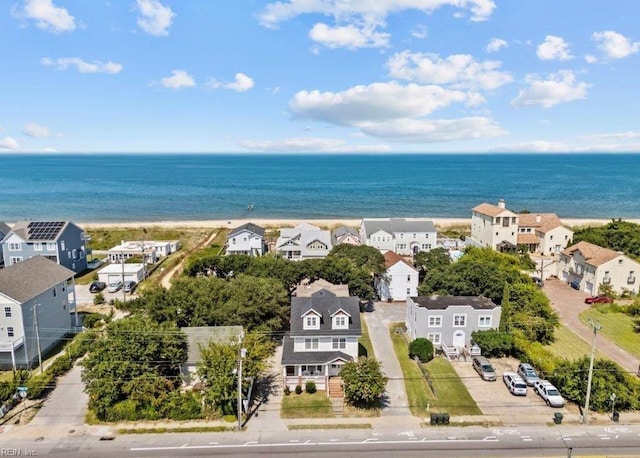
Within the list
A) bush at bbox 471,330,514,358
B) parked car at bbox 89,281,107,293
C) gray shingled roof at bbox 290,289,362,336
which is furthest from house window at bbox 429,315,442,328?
parked car at bbox 89,281,107,293

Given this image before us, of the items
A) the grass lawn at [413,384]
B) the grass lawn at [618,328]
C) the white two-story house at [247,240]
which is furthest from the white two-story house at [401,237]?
the grass lawn at [413,384]

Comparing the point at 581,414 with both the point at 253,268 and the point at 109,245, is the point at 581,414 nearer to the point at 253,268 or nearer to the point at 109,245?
the point at 253,268

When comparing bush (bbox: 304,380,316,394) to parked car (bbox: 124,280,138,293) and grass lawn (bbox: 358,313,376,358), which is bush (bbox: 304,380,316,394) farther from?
parked car (bbox: 124,280,138,293)

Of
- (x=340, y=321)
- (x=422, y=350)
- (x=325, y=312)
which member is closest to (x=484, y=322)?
(x=422, y=350)

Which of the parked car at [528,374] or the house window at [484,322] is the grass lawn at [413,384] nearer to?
the house window at [484,322]

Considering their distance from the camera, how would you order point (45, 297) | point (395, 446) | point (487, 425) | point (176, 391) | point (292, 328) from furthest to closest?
point (45, 297) → point (292, 328) → point (176, 391) → point (487, 425) → point (395, 446)

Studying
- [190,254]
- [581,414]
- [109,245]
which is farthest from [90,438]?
[109,245]
